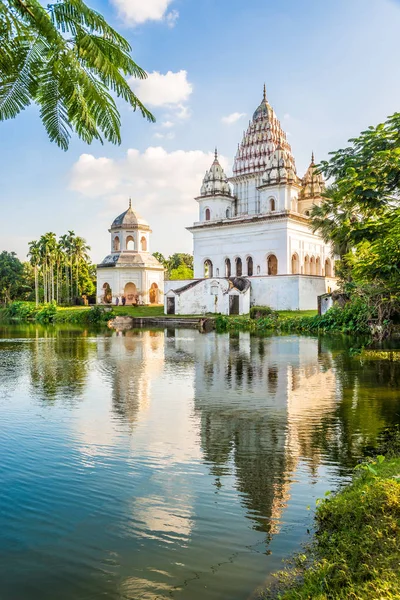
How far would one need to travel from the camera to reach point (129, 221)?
51.8m

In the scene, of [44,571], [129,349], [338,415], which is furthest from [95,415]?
[129,349]

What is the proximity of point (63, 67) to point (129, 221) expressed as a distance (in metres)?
49.5

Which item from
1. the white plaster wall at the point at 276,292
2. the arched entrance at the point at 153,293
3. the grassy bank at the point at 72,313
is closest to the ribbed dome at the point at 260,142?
the white plaster wall at the point at 276,292

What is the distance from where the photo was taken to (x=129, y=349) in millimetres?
20797

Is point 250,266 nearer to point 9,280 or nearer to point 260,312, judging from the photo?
point 260,312

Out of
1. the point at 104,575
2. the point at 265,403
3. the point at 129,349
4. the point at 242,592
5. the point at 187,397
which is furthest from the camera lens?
the point at 129,349

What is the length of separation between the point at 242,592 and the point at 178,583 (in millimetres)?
493

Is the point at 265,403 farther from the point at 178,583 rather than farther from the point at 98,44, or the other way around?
the point at 98,44

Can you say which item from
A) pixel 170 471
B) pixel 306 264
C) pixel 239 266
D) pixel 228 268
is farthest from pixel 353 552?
pixel 228 268

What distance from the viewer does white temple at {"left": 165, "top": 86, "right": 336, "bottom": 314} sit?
3969 cm

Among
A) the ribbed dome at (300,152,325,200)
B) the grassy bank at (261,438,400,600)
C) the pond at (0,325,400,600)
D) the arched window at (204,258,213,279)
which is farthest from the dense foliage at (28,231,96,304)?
the grassy bank at (261,438,400,600)

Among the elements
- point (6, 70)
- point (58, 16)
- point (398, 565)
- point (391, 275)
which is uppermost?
point (58, 16)

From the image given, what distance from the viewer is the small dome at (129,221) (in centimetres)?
5156

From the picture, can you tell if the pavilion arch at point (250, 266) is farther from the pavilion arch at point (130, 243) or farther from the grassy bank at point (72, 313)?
the pavilion arch at point (130, 243)
